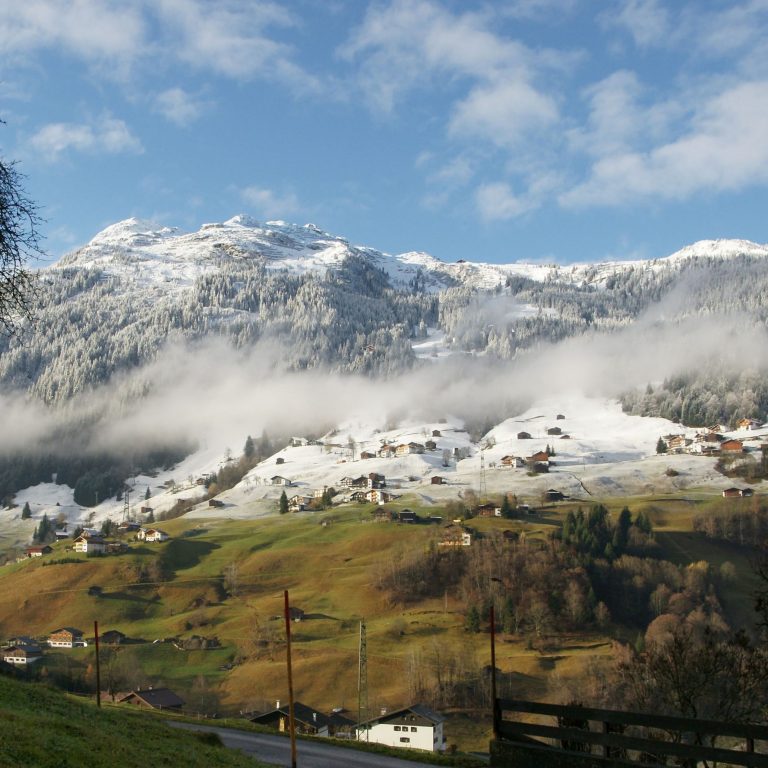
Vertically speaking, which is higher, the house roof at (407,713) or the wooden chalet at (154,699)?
the house roof at (407,713)

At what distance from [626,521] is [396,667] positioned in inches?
3198

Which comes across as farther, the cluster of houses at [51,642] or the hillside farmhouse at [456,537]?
the hillside farmhouse at [456,537]

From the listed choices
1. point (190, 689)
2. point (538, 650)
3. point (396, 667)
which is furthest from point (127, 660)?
point (538, 650)

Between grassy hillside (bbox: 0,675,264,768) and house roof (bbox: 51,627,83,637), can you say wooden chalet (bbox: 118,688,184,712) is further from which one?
grassy hillside (bbox: 0,675,264,768)

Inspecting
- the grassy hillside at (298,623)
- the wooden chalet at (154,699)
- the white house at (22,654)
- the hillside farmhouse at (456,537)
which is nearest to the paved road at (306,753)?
the wooden chalet at (154,699)

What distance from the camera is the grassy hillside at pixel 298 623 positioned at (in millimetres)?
117438

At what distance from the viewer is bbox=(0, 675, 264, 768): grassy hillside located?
48.2 feet

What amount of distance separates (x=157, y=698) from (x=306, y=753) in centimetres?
7098

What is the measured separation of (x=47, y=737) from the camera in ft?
53.1

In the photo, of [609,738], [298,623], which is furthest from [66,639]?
[609,738]

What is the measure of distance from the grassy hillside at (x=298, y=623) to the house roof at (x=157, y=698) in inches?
524

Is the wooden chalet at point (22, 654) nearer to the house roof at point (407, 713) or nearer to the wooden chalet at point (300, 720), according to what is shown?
the wooden chalet at point (300, 720)

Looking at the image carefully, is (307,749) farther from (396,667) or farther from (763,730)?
(396,667)

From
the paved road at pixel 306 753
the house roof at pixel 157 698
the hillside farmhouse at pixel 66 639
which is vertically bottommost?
the hillside farmhouse at pixel 66 639
